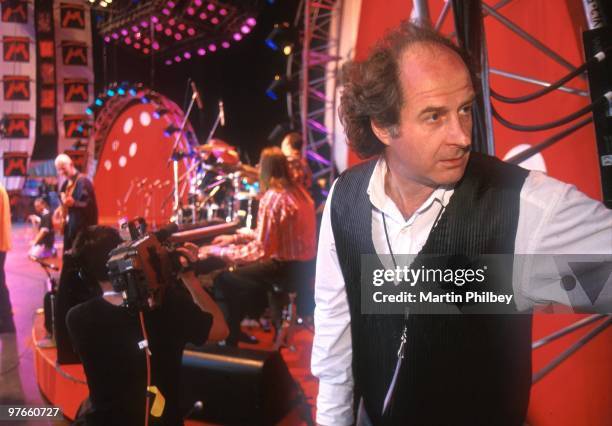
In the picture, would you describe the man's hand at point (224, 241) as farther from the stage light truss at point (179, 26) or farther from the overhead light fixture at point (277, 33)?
the stage light truss at point (179, 26)

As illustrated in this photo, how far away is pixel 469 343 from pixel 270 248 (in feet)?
9.48

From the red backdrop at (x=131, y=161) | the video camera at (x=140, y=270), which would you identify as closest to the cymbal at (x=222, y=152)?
the red backdrop at (x=131, y=161)

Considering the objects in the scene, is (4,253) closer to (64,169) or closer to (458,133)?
(64,169)

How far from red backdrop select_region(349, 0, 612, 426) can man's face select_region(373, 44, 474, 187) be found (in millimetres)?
1096

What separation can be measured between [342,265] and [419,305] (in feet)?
0.83

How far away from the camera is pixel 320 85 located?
25.2 feet

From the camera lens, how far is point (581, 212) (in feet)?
3.15

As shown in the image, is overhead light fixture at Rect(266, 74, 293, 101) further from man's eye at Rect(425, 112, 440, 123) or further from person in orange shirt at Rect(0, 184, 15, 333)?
man's eye at Rect(425, 112, 440, 123)

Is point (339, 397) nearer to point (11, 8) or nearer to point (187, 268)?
point (187, 268)

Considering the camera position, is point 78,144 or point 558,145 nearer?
point 558,145

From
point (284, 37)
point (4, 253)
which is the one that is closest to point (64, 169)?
point (4, 253)

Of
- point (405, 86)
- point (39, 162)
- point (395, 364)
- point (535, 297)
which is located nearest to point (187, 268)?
point (395, 364)

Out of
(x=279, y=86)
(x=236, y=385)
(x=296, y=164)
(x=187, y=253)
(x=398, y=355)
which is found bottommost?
(x=236, y=385)

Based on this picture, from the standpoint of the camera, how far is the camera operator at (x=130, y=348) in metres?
1.81
